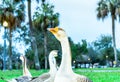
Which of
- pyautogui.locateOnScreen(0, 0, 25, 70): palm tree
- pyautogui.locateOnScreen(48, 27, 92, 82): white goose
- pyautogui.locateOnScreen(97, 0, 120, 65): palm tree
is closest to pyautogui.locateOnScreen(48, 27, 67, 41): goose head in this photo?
pyautogui.locateOnScreen(48, 27, 92, 82): white goose

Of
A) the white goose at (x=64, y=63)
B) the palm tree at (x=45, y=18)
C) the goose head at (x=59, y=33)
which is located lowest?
the white goose at (x=64, y=63)

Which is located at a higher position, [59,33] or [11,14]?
[11,14]

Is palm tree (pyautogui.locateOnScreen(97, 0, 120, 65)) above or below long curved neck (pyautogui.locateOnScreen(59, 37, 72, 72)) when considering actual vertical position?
above

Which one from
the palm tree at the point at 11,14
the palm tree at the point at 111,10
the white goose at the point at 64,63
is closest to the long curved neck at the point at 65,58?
the white goose at the point at 64,63

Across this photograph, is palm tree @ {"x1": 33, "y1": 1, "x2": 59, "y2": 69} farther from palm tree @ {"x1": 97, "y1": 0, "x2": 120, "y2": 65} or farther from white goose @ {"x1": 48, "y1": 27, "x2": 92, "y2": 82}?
white goose @ {"x1": 48, "y1": 27, "x2": 92, "y2": 82}

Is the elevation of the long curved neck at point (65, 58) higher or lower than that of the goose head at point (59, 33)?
lower

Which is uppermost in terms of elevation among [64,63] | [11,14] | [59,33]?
[11,14]

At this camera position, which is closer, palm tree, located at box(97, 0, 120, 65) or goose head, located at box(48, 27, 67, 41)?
goose head, located at box(48, 27, 67, 41)

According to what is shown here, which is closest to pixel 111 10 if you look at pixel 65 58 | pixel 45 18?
pixel 45 18

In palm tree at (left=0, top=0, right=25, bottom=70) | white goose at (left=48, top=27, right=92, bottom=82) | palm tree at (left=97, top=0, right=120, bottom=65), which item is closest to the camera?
white goose at (left=48, top=27, right=92, bottom=82)

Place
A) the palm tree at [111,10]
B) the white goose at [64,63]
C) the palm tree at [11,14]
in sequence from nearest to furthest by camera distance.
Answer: the white goose at [64,63], the palm tree at [11,14], the palm tree at [111,10]

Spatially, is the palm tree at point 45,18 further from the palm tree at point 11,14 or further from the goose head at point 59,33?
the goose head at point 59,33

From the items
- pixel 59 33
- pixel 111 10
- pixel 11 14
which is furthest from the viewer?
pixel 111 10

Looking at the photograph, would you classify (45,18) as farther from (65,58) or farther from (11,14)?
(65,58)
